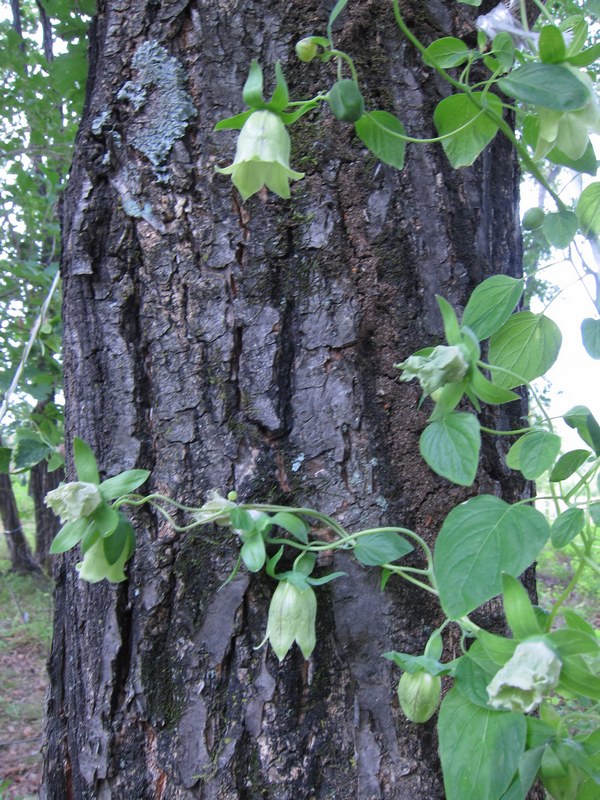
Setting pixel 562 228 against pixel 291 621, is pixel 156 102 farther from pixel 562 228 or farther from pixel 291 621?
pixel 291 621

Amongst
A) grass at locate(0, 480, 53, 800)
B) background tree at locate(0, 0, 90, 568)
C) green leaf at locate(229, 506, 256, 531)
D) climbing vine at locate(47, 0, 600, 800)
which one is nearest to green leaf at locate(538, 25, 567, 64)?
climbing vine at locate(47, 0, 600, 800)

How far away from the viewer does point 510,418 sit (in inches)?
38.2

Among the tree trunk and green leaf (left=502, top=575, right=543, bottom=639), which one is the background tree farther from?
the tree trunk

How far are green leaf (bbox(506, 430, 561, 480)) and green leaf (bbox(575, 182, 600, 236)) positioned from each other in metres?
0.25

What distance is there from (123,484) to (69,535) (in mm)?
79

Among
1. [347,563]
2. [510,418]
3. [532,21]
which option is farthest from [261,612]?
[532,21]

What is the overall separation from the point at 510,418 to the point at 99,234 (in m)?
0.68

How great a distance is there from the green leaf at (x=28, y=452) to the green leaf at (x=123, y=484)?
68cm

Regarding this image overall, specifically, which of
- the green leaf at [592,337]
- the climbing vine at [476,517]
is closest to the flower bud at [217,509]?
the climbing vine at [476,517]

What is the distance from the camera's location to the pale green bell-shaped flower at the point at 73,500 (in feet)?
2.24

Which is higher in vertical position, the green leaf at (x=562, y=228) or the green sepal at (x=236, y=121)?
the green sepal at (x=236, y=121)

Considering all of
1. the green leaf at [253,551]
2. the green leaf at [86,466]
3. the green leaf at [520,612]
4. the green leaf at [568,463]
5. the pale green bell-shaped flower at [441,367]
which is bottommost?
the green leaf at [520,612]

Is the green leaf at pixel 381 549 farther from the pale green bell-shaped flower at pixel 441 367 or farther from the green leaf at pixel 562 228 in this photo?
the green leaf at pixel 562 228

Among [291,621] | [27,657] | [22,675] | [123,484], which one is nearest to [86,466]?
[123,484]
